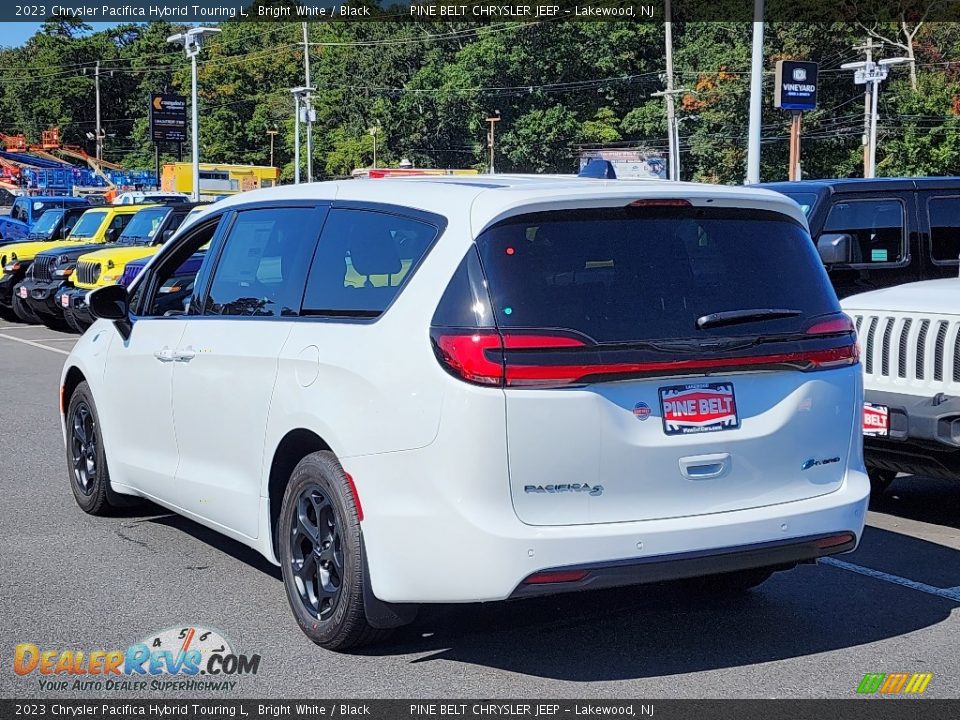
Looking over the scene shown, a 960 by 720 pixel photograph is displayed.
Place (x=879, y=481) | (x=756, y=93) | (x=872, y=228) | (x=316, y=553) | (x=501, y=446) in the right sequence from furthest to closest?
(x=756, y=93)
(x=872, y=228)
(x=879, y=481)
(x=316, y=553)
(x=501, y=446)

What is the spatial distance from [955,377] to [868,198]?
3111mm

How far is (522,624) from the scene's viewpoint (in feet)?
17.9

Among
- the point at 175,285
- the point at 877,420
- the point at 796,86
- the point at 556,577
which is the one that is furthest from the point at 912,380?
the point at 796,86

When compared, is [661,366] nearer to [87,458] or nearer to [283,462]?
[283,462]

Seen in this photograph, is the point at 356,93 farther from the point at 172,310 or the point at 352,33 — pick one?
the point at 172,310

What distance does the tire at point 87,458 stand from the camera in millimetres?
7246

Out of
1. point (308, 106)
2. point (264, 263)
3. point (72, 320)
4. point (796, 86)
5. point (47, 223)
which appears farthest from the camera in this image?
point (308, 106)

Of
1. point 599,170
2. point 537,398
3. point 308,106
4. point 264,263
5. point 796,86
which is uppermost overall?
point 308,106

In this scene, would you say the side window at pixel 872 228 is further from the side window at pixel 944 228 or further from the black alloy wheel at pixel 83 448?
the black alloy wheel at pixel 83 448

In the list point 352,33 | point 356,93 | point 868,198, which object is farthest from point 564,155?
point 868,198

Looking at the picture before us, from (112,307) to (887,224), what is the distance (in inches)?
234

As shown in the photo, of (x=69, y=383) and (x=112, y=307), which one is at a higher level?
(x=112, y=307)

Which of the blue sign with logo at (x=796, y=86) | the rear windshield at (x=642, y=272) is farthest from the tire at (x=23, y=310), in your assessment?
the rear windshield at (x=642, y=272)

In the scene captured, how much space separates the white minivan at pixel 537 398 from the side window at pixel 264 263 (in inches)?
1.1
